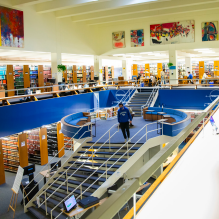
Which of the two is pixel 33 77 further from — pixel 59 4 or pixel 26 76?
pixel 59 4

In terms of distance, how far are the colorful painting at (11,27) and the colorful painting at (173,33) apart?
31.1 ft

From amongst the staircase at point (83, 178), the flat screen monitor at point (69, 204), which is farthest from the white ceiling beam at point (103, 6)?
the flat screen monitor at point (69, 204)

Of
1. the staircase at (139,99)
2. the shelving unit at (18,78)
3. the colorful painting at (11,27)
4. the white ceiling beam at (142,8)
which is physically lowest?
the staircase at (139,99)

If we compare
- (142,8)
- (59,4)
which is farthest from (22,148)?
(142,8)

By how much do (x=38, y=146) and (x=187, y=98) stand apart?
9.30 meters

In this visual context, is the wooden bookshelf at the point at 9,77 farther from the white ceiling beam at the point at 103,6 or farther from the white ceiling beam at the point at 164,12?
the white ceiling beam at the point at 164,12

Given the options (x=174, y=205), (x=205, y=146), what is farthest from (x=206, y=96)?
(x=174, y=205)

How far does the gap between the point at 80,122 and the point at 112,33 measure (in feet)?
33.7

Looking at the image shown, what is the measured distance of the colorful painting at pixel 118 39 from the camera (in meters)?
19.2

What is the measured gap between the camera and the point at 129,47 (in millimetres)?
19031

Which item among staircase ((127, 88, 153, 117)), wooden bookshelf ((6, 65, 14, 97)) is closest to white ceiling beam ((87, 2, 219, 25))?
staircase ((127, 88, 153, 117))

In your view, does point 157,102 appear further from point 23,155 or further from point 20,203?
point 20,203

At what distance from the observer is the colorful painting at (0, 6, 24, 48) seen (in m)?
12.0

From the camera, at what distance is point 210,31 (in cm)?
1642
